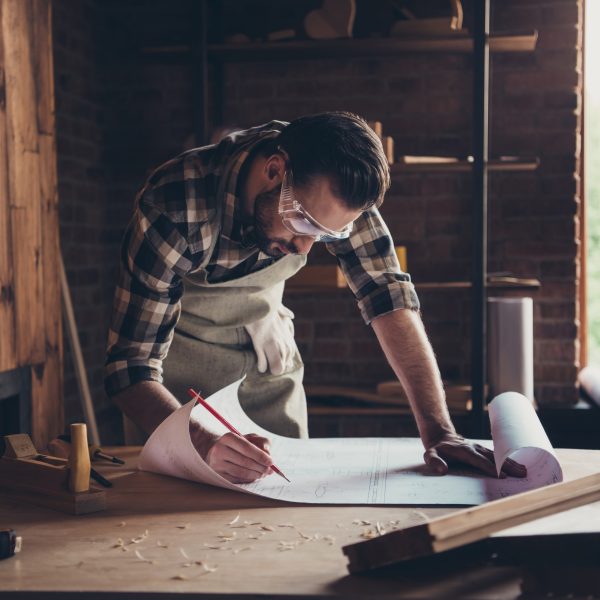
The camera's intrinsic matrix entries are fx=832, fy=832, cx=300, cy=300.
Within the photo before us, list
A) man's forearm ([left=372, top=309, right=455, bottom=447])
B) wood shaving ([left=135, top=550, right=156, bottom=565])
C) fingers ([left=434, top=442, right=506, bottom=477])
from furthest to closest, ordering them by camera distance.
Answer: man's forearm ([left=372, top=309, right=455, bottom=447]) < fingers ([left=434, top=442, right=506, bottom=477]) < wood shaving ([left=135, top=550, right=156, bottom=565])

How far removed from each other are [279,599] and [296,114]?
2941 mm

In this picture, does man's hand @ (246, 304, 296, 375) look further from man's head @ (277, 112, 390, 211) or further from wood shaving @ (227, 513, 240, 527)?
wood shaving @ (227, 513, 240, 527)

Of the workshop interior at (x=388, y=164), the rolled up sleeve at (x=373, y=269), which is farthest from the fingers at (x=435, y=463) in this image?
the workshop interior at (x=388, y=164)

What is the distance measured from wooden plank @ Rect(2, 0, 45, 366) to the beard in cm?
70

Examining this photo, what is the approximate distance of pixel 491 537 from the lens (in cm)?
95

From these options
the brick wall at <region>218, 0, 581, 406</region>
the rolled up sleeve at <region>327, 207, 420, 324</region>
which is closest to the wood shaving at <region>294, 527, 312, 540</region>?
the rolled up sleeve at <region>327, 207, 420, 324</region>

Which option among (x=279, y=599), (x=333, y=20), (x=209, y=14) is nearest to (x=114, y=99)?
(x=209, y=14)

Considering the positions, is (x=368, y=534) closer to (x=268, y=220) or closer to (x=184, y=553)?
(x=184, y=553)

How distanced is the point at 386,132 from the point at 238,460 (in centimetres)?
246

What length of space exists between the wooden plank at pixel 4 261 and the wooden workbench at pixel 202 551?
2.63ft

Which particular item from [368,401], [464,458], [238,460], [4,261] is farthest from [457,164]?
[238,460]

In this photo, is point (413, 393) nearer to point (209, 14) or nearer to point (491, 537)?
point (491, 537)

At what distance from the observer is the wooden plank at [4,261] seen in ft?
6.68

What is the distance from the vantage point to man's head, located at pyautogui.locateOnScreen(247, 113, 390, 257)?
1.61 meters
